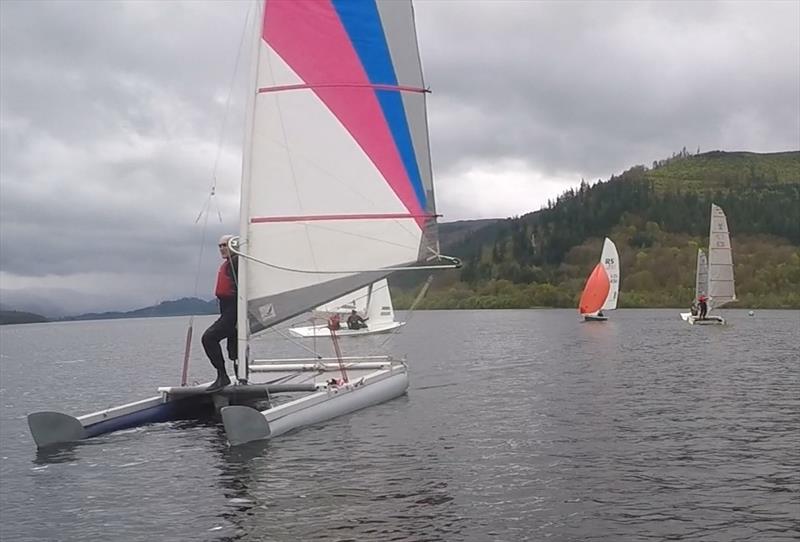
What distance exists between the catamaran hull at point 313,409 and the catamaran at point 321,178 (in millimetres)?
69

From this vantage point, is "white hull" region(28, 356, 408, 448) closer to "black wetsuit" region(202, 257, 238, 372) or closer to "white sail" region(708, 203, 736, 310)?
"black wetsuit" region(202, 257, 238, 372)

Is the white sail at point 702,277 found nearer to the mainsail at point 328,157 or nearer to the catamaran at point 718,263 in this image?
the catamaran at point 718,263

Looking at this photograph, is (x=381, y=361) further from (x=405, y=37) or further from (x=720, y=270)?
(x=720, y=270)

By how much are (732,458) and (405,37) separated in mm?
10968

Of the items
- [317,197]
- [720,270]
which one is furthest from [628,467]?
[720,270]

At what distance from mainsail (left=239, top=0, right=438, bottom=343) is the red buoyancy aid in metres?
0.67

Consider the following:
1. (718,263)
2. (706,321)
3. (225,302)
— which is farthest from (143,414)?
(718,263)

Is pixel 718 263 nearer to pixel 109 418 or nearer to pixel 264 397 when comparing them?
pixel 264 397

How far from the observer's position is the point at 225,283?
1847 cm

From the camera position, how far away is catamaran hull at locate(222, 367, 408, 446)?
15492mm

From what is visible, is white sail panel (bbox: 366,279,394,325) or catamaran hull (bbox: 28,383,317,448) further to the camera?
white sail panel (bbox: 366,279,394,325)

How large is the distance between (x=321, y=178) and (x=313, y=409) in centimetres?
487

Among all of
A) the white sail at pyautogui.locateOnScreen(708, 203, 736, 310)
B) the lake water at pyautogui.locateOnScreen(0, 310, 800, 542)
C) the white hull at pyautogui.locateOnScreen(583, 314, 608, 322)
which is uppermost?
the white sail at pyautogui.locateOnScreen(708, 203, 736, 310)

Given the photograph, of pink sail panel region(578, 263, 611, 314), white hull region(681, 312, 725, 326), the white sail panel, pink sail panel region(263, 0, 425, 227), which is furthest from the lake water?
pink sail panel region(578, 263, 611, 314)
